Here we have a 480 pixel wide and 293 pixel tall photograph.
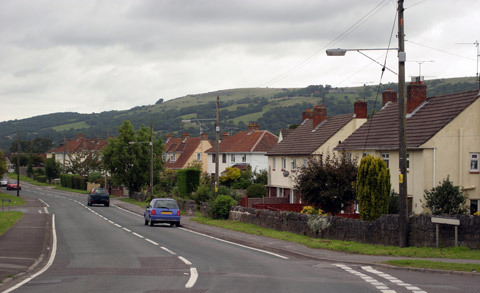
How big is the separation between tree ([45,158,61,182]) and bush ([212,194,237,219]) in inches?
3255

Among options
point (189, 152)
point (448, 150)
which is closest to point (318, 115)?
point (448, 150)

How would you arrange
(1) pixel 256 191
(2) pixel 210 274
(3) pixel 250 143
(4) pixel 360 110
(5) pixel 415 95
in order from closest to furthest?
(2) pixel 210 274, (5) pixel 415 95, (4) pixel 360 110, (1) pixel 256 191, (3) pixel 250 143

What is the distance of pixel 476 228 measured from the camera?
18.5 m

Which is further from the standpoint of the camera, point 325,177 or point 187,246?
point 325,177

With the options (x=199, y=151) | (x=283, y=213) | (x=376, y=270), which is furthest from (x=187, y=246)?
(x=199, y=151)

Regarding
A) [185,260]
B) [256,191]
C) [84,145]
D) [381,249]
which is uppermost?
[84,145]

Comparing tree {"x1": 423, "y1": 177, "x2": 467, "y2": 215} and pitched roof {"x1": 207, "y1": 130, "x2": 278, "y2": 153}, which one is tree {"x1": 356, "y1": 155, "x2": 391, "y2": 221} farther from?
pitched roof {"x1": 207, "y1": 130, "x2": 278, "y2": 153}

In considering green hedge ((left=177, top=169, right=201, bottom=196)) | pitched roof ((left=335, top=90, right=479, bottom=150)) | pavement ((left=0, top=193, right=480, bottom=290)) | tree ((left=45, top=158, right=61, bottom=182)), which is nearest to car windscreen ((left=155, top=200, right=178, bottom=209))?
pavement ((left=0, top=193, right=480, bottom=290))

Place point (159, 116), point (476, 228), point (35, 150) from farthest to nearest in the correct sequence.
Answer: point (159, 116)
point (35, 150)
point (476, 228)

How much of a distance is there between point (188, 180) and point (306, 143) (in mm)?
14727

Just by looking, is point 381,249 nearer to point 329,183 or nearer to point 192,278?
point 192,278

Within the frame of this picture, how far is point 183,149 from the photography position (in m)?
97.2

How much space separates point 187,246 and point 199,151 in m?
69.0

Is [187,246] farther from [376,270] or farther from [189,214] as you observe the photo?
[189,214]
